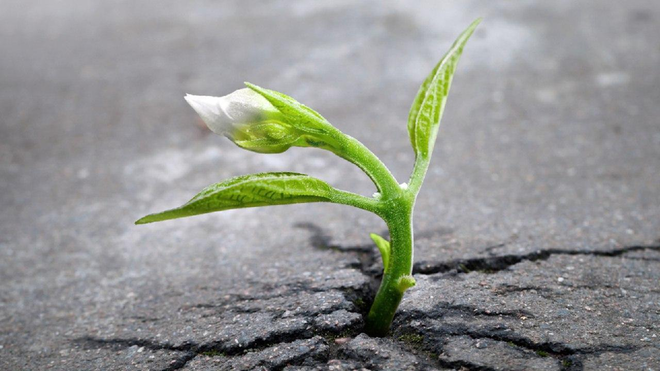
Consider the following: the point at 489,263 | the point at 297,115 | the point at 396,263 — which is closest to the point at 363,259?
the point at 489,263

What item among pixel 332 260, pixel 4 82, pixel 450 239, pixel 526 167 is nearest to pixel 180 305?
pixel 332 260

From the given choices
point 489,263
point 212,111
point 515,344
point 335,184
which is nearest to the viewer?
point 212,111

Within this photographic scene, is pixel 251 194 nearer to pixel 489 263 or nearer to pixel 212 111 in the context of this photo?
pixel 212 111

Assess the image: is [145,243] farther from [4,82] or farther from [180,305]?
[4,82]

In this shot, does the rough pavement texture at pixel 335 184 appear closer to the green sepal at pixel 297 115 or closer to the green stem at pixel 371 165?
the green stem at pixel 371 165

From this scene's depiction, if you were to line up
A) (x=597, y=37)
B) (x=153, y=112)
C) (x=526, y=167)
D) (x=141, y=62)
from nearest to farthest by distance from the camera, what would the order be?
1. (x=526, y=167)
2. (x=153, y=112)
3. (x=597, y=37)
4. (x=141, y=62)

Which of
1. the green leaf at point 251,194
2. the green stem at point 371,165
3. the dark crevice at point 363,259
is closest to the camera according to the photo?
the green leaf at point 251,194

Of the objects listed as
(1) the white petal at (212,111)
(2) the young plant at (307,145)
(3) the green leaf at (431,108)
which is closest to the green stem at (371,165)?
(2) the young plant at (307,145)

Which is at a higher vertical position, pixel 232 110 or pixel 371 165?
pixel 232 110
